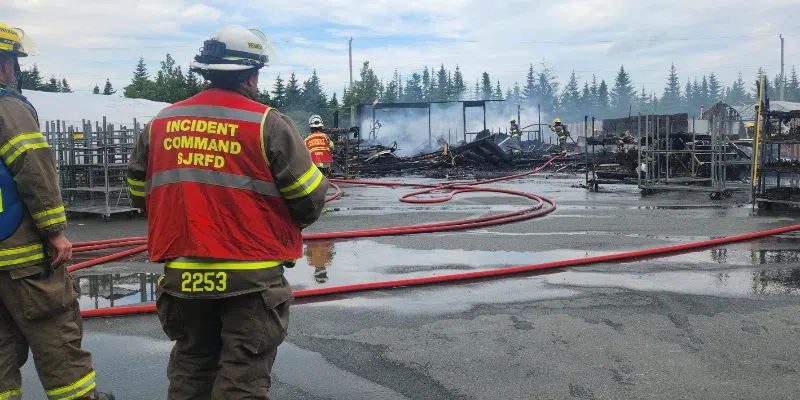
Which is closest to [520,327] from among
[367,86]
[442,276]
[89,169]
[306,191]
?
[442,276]

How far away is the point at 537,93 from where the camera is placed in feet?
424

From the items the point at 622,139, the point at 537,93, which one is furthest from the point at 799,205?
the point at 537,93

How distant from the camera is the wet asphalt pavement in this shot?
151 inches

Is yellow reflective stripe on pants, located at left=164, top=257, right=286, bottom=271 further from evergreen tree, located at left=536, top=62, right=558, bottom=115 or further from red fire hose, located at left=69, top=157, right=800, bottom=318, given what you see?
evergreen tree, located at left=536, top=62, right=558, bottom=115

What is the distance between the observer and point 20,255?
3119 millimetres

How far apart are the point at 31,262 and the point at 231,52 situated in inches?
56.0

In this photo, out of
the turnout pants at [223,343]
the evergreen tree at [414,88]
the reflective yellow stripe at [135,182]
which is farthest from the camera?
the evergreen tree at [414,88]

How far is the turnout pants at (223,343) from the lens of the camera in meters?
2.62

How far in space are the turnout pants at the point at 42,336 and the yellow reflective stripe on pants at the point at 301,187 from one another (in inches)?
52.0

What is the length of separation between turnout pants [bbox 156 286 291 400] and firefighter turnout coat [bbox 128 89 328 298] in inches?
3.6

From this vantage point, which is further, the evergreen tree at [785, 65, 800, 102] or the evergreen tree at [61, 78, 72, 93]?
the evergreen tree at [785, 65, 800, 102]

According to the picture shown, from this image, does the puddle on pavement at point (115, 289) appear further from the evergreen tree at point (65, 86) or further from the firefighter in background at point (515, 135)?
the evergreen tree at point (65, 86)

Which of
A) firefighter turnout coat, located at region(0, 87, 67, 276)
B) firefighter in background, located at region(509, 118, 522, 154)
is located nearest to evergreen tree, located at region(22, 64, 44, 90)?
firefighter in background, located at region(509, 118, 522, 154)

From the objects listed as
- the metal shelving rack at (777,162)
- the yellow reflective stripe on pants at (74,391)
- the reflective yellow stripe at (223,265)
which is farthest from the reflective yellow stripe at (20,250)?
the metal shelving rack at (777,162)
